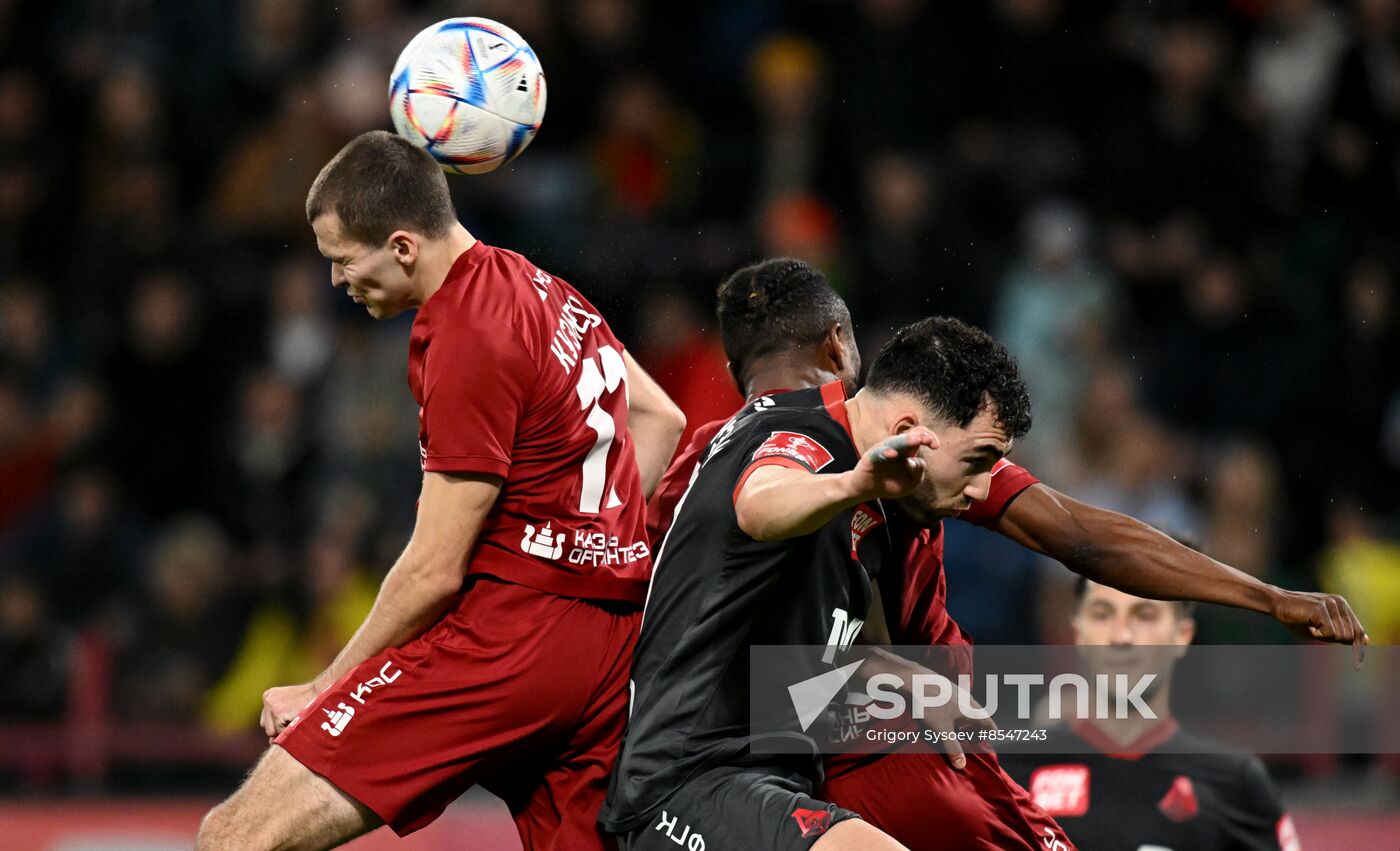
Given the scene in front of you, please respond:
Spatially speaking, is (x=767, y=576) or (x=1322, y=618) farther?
(x=1322, y=618)

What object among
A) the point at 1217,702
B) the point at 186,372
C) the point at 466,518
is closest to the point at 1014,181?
the point at 1217,702

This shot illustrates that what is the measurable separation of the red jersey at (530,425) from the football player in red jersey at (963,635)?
1.00 feet

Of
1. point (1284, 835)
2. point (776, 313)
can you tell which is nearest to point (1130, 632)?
point (1284, 835)

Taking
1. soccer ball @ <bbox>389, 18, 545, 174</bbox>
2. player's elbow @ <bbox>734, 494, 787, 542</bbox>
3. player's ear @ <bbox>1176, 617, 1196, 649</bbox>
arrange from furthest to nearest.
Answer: player's ear @ <bbox>1176, 617, 1196, 649</bbox>
soccer ball @ <bbox>389, 18, 545, 174</bbox>
player's elbow @ <bbox>734, 494, 787, 542</bbox>

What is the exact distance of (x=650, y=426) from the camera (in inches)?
208

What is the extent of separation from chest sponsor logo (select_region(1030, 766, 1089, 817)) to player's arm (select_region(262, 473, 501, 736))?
2.10 meters

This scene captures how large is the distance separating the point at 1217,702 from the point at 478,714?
4727 millimetres

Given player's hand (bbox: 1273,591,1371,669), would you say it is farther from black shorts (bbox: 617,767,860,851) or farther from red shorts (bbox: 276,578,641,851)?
red shorts (bbox: 276,578,641,851)

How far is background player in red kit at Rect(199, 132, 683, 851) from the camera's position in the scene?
4.52 metres

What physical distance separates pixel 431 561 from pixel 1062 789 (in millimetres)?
2306

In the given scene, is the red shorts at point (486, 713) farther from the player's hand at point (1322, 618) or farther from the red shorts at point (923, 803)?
the player's hand at point (1322, 618)

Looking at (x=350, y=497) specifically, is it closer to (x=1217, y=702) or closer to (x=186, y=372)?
(x=186, y=372)

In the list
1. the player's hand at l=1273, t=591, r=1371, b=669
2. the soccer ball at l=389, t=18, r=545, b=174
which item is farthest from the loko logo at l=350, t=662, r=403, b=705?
the player's hand at l=1273, t=591, r=1371, b=669

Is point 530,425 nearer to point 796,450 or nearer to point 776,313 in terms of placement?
point 796,450
